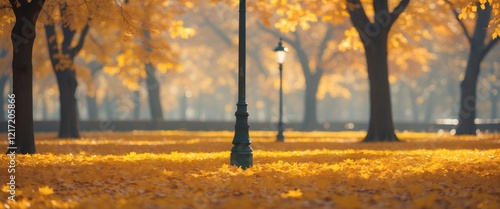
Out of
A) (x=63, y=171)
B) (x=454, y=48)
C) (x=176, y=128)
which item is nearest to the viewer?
(x=63, y=171)

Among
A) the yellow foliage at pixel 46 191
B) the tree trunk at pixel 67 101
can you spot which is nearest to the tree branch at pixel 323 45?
the tree trunk at pixel 67 101

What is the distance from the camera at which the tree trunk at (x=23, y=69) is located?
1508 cm

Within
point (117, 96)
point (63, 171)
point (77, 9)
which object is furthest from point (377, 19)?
point (117, 96)

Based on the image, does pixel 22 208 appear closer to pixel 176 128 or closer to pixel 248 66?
pixel 176 128

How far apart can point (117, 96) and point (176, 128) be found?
75.6ft

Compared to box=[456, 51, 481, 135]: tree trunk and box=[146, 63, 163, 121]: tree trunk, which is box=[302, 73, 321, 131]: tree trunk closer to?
box=[146, 63, 163, 121]: tree trunk

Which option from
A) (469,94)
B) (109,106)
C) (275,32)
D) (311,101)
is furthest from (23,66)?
(109,106)

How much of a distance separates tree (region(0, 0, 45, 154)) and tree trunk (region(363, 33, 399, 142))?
1119 centimetres

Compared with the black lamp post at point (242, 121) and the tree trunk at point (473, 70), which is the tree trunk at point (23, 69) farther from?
the tree trunk at point (473, 70)

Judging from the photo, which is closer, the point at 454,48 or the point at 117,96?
the point at 454,48

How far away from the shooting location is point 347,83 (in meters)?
80.5

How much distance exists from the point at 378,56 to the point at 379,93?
118cm

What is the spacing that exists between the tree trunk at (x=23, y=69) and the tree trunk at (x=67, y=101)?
37.2 ft

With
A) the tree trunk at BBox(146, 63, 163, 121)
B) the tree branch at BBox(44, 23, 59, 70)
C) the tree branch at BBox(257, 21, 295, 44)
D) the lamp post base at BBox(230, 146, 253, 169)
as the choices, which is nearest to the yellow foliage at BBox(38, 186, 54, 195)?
the lamp post base at BBox(230, 146, 253, 169)
